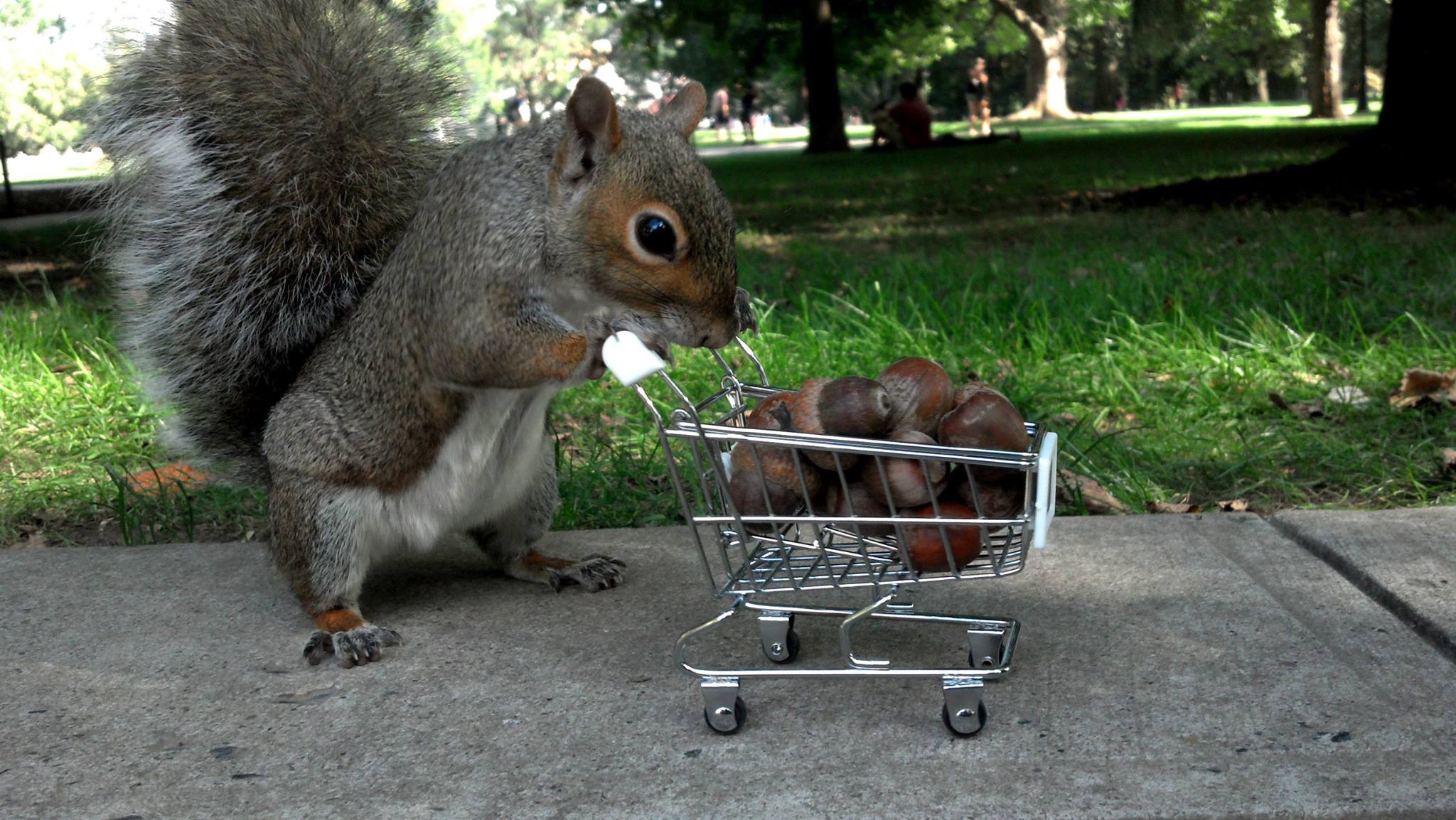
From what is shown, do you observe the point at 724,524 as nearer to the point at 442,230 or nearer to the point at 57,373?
the point at 442,230

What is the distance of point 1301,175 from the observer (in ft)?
24.0

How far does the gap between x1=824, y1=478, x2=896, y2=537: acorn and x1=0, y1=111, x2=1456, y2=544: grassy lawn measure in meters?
1.14

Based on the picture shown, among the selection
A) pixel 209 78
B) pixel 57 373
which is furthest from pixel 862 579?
pixel 57 373

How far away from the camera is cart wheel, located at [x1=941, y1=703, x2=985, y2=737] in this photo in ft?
5.50

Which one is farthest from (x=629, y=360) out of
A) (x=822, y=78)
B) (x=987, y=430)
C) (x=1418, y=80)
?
(x=822, y=78)

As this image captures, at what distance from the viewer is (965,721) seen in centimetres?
168

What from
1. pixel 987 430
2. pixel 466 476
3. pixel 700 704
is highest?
pixel 987 430

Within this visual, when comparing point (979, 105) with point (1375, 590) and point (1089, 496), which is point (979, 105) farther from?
point (1375, 590)

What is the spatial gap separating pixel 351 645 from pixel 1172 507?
1.66 meters

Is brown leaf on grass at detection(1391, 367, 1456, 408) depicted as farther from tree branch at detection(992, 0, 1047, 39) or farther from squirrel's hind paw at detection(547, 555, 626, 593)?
tree branch at detection(992, 0, 1047, 39)

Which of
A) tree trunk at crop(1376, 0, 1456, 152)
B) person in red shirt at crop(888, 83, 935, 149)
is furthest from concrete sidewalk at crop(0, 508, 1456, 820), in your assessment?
person in red shirt at crop(888, 83, 935, 149)

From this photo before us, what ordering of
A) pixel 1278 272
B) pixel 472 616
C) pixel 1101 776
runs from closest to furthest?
pixel 1101 776 < pixel 472 616 < pixel 1278 272

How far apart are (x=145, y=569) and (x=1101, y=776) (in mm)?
1805

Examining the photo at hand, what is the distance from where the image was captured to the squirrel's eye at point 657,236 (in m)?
1.80
